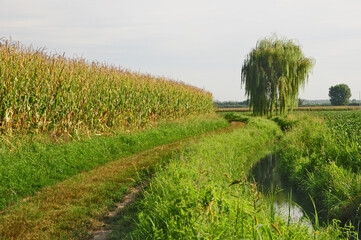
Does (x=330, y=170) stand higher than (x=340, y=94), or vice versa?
(x=340, y=94)

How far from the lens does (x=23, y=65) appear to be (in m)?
9.52

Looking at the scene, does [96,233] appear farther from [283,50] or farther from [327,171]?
[283,50]

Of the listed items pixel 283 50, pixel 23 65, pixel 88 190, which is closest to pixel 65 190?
pixel 88 190

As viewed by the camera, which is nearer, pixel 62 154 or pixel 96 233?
pixel 96 233

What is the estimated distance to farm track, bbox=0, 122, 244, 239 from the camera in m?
4.72

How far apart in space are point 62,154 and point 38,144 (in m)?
0.70

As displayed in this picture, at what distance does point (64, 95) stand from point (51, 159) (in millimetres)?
2767

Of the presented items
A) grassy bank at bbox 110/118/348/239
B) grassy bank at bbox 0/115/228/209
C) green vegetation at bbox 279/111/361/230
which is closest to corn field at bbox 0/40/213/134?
grassy bank at bbox 0/115/228/209

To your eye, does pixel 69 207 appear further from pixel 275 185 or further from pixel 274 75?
pixel 274 75

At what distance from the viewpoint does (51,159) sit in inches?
317

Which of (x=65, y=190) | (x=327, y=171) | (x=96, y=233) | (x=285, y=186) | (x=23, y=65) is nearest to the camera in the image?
(x=96, y=233)

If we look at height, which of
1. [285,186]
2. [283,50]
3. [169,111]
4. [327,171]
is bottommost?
[285,186]

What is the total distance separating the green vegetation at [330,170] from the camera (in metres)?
6.18

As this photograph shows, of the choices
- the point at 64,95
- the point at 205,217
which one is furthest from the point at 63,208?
the point at 64,95
